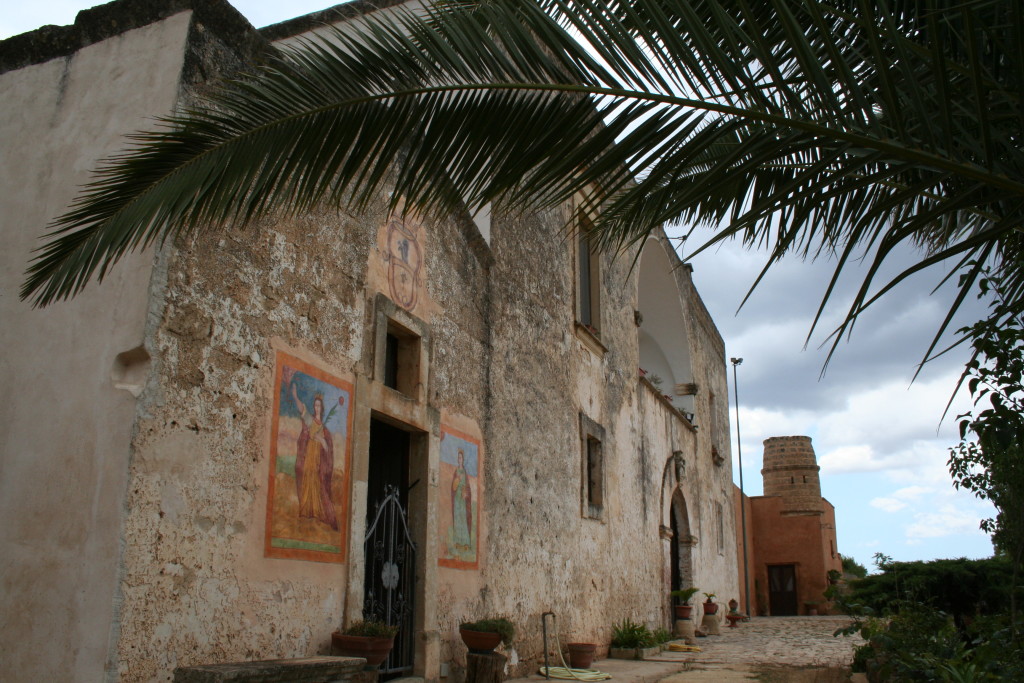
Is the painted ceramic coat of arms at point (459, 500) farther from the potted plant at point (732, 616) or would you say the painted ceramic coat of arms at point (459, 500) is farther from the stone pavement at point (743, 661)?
the potted plant at point (732, 616)

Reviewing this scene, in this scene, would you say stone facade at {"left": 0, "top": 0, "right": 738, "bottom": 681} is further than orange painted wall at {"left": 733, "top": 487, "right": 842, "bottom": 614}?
No

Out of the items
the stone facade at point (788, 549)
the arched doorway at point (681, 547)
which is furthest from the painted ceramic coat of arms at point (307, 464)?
the stone facade at point (788, 549)

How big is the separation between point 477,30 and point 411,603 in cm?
513

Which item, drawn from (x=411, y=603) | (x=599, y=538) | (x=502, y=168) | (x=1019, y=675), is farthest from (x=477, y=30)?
(x=599, y=538)

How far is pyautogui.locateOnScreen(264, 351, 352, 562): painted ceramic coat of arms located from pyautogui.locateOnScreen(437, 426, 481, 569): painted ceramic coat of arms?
5.30 ft

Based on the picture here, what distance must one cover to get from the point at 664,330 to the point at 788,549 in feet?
36.5

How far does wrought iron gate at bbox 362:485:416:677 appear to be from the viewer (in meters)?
6.58

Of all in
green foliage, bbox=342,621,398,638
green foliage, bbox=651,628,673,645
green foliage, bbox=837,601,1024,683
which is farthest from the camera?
green foliage, bbox=651,628,673,645

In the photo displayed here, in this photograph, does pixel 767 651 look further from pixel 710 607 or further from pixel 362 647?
pixel 362 647

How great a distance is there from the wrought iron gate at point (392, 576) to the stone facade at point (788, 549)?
62.3 feet

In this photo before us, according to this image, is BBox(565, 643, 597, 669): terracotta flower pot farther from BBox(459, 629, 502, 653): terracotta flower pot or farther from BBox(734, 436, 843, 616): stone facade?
BBox(734, 436, 843, 616): stone facade

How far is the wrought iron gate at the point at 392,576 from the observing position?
6582 millimetres

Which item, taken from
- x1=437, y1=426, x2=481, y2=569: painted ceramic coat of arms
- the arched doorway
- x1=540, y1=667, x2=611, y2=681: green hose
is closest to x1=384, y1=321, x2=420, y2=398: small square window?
x1=437, y1=426, x2=481, y2=569: painted ceramic coat of arms

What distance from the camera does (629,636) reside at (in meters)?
11.3
